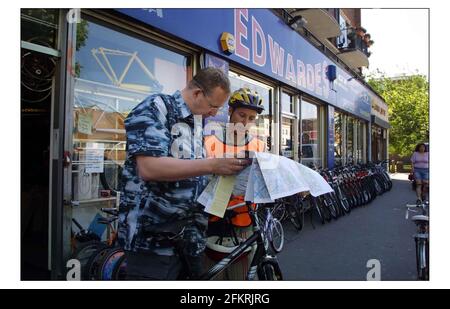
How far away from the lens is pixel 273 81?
4.13 metres

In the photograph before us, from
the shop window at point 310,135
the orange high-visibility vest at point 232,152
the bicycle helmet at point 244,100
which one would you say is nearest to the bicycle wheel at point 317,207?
the shop window at point 310,135

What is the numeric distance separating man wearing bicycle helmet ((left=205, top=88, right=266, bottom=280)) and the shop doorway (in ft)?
3.60

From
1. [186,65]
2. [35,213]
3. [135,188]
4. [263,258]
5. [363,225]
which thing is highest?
[186,65]

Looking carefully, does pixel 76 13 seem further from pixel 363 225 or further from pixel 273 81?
pixel 363 225

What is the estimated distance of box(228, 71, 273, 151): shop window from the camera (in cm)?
348

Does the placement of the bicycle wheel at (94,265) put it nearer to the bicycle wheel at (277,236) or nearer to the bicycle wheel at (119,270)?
the bicycle wheel at (119,270)

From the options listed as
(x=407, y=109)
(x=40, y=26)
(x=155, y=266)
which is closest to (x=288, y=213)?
(x=407, y=109)

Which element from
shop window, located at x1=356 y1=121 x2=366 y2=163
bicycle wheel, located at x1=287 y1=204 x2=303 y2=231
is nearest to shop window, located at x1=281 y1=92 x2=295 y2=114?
bicycle wheel, located at x1=287 y1=204 x2=303 y2=231

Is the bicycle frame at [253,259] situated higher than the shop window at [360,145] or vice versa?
the shop window at [360,145]

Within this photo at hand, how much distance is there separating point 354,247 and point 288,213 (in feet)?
4.60

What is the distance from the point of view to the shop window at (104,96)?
2.43 metres

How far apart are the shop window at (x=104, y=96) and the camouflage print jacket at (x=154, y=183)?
44.4 inches
